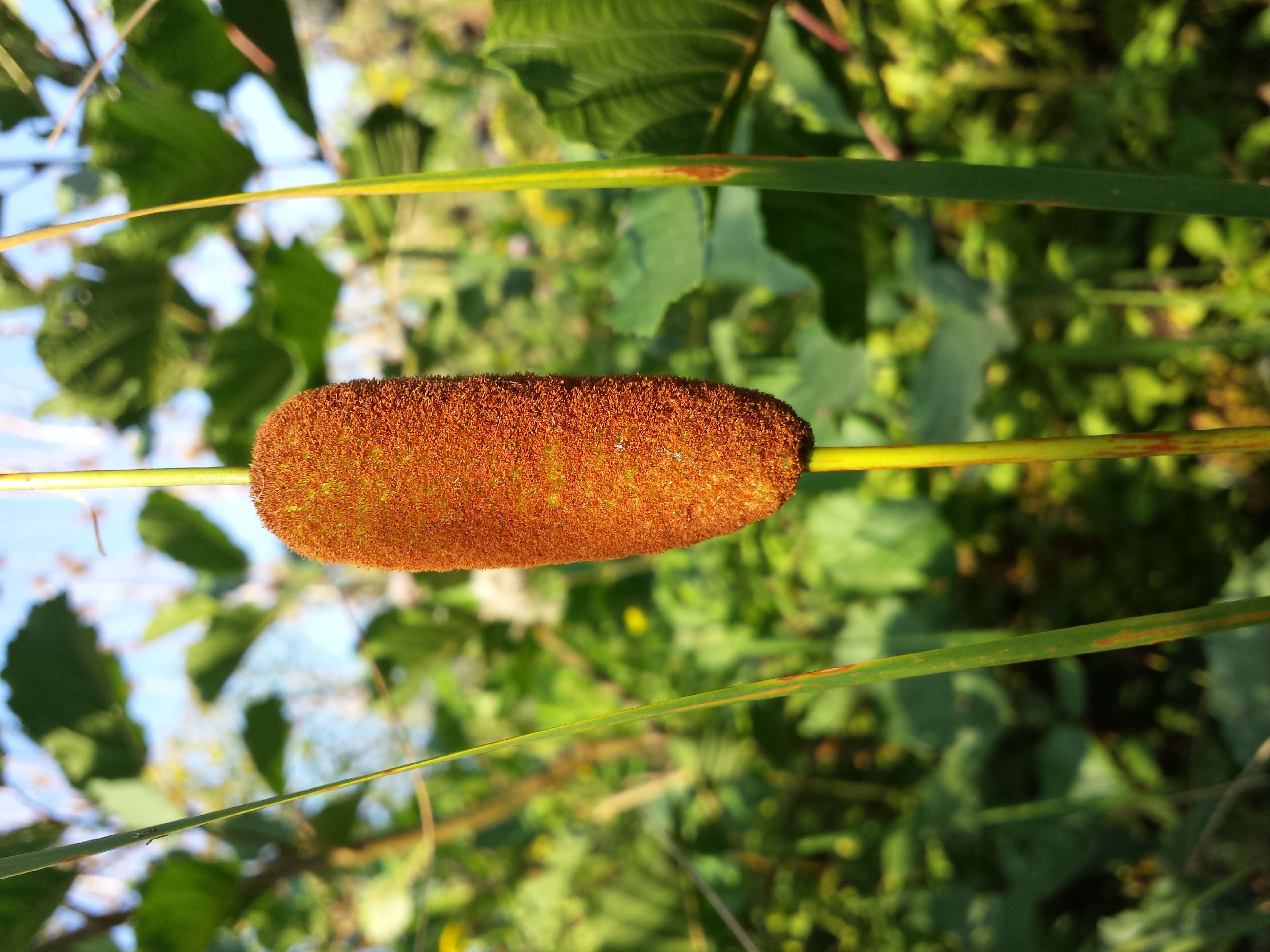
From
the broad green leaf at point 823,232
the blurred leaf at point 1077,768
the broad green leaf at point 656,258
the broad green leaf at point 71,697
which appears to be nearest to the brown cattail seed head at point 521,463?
the broad green leaf at point 656,258

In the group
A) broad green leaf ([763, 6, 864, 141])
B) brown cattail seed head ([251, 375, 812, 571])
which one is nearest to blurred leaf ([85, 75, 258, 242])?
brown cattail seed head ([251, 375, 812, 571])

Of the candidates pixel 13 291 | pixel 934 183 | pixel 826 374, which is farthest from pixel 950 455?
pixel 13 291

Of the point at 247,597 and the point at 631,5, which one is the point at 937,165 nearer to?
the point at 631,5

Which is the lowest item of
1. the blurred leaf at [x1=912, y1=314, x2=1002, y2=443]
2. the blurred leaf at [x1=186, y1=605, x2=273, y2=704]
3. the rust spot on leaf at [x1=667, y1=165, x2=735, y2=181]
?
the blurred leaf at [x1=186, y1=605, x2=273, y2=704]

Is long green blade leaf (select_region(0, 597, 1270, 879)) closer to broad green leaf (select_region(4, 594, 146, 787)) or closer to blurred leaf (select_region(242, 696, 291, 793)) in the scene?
broad green leaf (select_region(4, 594, 146, 787))

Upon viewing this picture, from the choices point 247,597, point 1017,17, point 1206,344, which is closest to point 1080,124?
point 1017,17
